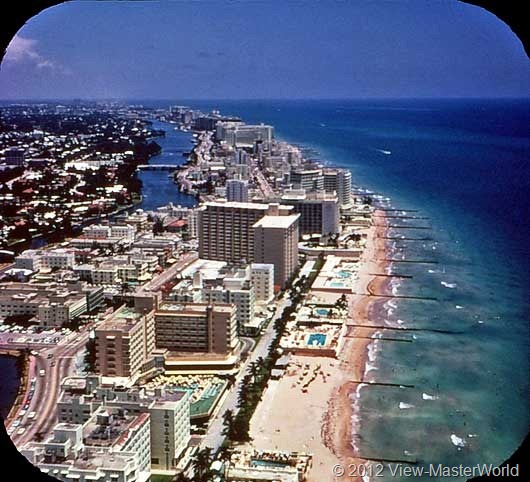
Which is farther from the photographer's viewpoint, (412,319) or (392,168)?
(392,168)

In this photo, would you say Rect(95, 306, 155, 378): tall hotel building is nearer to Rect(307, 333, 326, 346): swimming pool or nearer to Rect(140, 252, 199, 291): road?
Rect(307, 333, 326, 346): swimming pool

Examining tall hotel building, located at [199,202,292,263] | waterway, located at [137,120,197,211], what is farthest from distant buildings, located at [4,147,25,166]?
tall hotel building, located at [199,202,292,263]

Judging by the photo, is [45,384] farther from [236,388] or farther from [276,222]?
[276,222]

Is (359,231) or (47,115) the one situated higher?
(47,115)

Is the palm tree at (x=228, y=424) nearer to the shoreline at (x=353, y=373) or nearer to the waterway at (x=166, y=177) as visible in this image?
the shoreline at (x=353, y=373)

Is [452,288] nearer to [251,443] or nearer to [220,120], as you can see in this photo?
[251,443]

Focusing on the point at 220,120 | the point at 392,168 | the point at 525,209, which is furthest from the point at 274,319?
the point at 392,168

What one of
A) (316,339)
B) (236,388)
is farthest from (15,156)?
(236,388)
